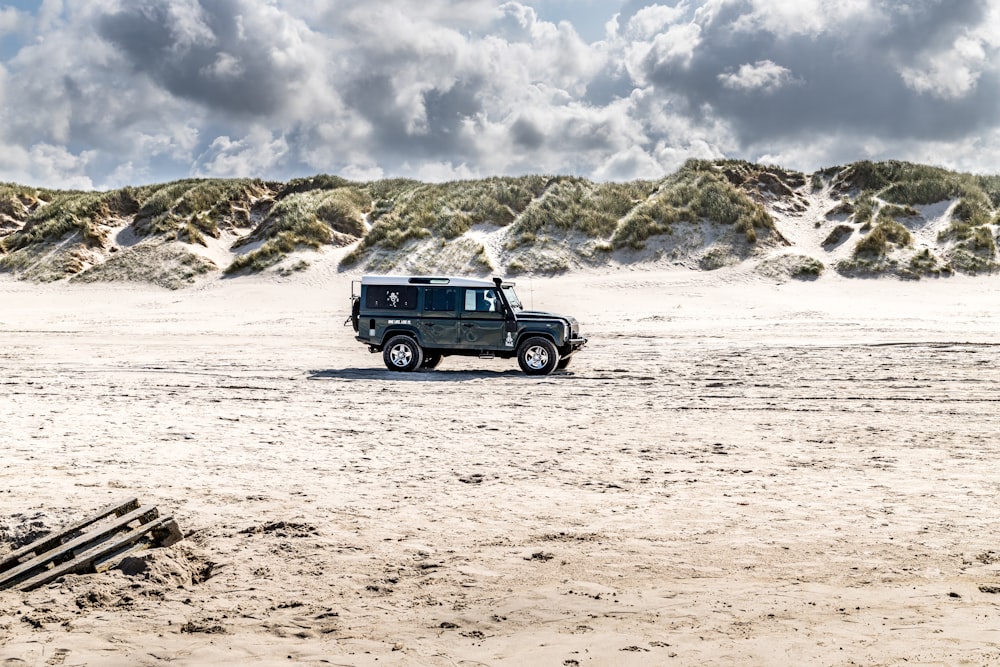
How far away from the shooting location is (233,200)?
171ft

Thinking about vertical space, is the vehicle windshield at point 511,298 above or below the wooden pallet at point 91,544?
above

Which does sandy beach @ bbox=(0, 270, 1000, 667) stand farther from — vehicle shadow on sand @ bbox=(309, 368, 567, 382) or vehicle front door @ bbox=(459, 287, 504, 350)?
vehicle front door @ bbox=(459, 287, 504, 350)

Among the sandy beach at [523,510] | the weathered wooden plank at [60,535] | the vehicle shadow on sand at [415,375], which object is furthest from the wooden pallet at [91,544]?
the vehicle shadow on sand at [415,375]

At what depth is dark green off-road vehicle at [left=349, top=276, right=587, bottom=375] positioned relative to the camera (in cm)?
1656

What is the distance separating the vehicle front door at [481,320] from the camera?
1664 cm

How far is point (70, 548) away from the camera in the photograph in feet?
20.1

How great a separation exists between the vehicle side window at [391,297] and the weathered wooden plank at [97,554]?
34.4 feet

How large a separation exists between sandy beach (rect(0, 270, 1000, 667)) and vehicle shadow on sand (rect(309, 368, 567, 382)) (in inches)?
5.6

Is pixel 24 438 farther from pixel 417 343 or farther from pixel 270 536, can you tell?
pixel 417 343

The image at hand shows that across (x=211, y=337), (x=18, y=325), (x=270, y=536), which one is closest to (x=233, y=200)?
(x=18, y=325)

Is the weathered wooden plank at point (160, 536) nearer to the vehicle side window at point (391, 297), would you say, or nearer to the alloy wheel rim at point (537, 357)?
the alloy wheel rim at point (537, 357)

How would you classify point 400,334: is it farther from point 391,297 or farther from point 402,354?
point 391,297

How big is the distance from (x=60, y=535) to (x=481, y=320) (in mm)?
10858

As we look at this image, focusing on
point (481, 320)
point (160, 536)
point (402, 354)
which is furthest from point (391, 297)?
point (160, 536)
